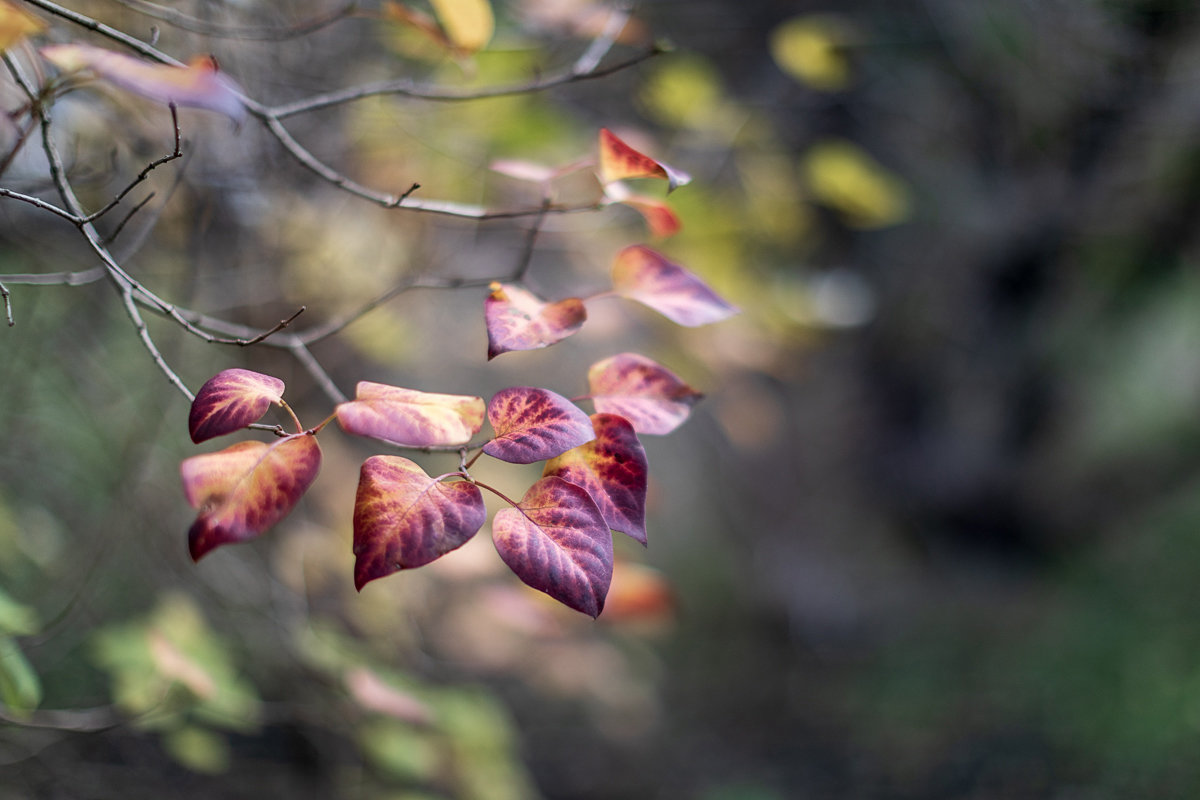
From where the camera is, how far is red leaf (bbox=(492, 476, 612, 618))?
344 millimetres

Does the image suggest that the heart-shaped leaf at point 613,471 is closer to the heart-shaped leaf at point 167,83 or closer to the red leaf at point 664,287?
the red leaf at point 664,287

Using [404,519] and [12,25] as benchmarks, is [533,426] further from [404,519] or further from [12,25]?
[12,25]

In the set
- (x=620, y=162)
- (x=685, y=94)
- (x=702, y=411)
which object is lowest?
(x=702, y=411)

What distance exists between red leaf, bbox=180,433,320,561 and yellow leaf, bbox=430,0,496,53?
0.43m

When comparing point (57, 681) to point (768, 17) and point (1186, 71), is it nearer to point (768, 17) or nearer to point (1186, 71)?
point (768, 17)

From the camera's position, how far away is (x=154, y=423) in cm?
113

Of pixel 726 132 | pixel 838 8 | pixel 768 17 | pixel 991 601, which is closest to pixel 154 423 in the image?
pixel 726 132

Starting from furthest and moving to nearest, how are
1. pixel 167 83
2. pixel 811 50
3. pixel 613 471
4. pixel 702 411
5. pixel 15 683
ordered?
pixel 702 411 → pixel 811 50 → pixel 15 683 → pixel 613 471 → pixel 167 83

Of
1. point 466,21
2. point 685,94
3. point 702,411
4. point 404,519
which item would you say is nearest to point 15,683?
point 404,519

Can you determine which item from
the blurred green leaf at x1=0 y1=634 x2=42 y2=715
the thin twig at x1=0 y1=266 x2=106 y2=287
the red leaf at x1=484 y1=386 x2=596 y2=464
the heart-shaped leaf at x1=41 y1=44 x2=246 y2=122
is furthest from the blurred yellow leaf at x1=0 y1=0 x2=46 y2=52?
the blurred green leaf at x1=0 y1=634 x2=42 y2=715

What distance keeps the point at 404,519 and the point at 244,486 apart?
0.24 feet

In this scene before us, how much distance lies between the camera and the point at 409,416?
35 cm

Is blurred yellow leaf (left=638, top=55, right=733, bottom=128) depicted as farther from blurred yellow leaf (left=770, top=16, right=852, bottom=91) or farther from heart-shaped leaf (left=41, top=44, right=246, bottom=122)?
heart-shaped leaf (left=41, top=44, right=246, bottom=122)

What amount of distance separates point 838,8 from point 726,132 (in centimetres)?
72
